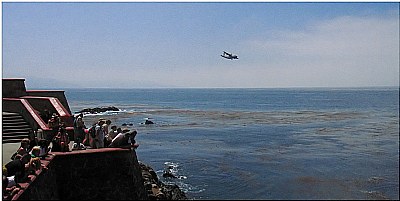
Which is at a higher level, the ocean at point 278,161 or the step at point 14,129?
the step at point 14,129

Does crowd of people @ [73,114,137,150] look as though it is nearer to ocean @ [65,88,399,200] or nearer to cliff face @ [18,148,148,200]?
cliff face @ [18,148,148,200]

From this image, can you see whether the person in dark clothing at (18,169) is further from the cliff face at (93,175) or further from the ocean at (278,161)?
the ocean at (278,161)

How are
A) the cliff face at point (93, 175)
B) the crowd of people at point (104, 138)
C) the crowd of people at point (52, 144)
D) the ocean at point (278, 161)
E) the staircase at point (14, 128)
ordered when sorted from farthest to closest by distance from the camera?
the ocean at point (278, 161) < the staircase at point (14, 128) < the crowd of people at point (104, 138) < the cliff face at point (93, 175) < the crowd of people at point (52, 144)

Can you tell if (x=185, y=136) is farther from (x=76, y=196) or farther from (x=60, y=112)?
(x=76, y=196)

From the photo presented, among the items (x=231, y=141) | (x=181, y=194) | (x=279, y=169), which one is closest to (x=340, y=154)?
(x=279, y=169)

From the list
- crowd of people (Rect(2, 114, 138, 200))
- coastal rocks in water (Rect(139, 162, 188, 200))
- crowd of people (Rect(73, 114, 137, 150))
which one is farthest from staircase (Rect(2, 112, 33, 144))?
coastal rocks in water (Rect(139, 162, 188, 200))

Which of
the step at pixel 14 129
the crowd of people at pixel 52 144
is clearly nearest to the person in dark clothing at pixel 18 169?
the crowd of people at pixel 52 144
